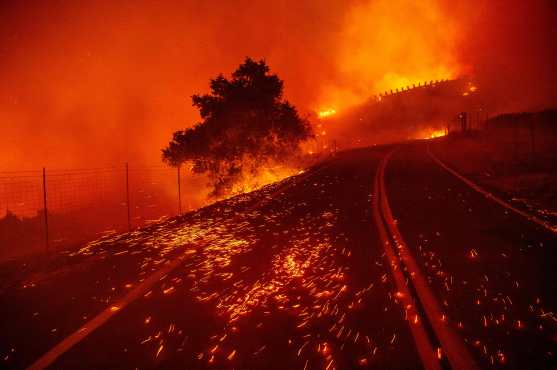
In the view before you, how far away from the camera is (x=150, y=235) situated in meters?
9.54

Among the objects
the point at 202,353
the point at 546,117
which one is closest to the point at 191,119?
the point at 546,117

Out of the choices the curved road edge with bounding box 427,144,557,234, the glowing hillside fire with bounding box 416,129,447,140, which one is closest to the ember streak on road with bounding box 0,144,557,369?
the curved road edge with bounding box 427,144,557,234

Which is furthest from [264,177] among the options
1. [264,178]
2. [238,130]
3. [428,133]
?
[428,133]

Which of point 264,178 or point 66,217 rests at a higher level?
point 264,178

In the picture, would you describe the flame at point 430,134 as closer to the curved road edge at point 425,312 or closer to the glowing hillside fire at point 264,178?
the glowing hillside fire at point 264,178

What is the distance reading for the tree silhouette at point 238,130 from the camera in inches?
1001

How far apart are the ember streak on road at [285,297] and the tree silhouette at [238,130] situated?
1644 centimetres

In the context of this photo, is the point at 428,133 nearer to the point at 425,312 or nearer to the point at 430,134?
the point at 430,134

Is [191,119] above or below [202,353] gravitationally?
above

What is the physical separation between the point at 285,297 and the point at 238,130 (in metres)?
21.7

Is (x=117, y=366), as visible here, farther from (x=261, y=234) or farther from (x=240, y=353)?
(x=261, y=234)

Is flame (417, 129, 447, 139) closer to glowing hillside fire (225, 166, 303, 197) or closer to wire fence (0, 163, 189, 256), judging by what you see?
glowing hillside fire (225, 166, 303, 197)

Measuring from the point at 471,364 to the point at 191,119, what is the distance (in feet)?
303

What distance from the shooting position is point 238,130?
2611 cm
